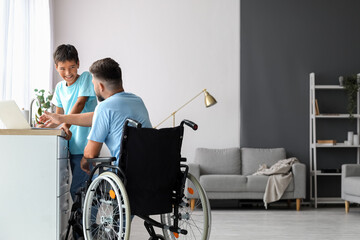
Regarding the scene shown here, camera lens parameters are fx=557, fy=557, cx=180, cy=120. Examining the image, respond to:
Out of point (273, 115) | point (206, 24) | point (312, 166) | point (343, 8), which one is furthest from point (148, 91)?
point (343, 8)

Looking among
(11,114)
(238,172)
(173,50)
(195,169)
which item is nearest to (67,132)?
(11,114)

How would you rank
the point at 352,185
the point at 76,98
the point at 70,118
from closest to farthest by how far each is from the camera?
the point at 70,118 < the point at 76,98 < the point at 352,185

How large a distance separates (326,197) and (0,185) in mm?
5168

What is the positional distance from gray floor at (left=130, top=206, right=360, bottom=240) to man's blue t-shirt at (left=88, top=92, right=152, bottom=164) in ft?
5.35

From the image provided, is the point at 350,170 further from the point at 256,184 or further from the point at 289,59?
the point at 289,59

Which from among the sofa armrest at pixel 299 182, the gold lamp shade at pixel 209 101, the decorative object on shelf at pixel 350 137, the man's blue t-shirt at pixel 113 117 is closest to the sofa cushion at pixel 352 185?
the sofa armrest at pixel 299 182

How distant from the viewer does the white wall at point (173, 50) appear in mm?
7285

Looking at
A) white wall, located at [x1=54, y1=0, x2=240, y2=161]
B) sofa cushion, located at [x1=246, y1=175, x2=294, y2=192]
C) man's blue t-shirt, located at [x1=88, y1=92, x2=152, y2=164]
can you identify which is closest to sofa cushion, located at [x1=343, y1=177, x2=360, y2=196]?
sofa cushion, located at [x1=246, y1=175, x2=294, y2=192]

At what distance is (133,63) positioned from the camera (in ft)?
24.0

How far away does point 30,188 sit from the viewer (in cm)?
303

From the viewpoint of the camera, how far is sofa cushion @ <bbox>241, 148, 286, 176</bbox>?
705 cm

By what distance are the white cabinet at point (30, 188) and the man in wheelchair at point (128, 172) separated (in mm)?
179

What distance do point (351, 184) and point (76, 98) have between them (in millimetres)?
3683

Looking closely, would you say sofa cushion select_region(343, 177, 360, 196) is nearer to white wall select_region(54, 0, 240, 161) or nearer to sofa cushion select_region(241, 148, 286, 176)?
sofa cushion select_region(241, 148, 286, 176)
